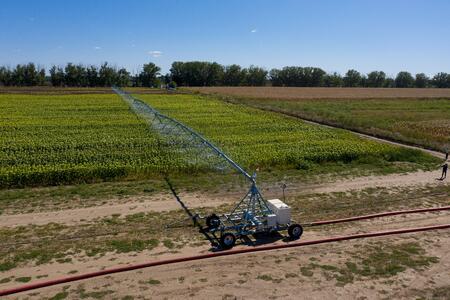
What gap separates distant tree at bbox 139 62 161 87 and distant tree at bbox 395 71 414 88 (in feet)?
342

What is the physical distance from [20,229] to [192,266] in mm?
6862

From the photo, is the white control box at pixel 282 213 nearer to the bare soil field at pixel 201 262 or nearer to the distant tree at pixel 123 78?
the bare soil field at pixel 201 262

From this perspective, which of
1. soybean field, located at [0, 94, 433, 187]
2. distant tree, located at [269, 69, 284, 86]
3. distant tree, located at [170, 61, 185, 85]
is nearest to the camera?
soybean field, located at [0, 94, 433, 187]

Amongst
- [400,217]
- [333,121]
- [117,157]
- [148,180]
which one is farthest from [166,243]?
[333,121]

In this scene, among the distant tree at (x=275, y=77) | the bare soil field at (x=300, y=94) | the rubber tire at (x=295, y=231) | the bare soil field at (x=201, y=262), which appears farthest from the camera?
the distant tree at (x=275, y=77)

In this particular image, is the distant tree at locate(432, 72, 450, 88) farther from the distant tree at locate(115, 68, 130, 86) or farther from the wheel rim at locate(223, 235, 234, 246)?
the wheel rim at locate(223, 235, 234, 246)

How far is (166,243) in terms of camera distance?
13.8 metres

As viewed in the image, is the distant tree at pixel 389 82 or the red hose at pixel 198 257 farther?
the distant tree at pixel 389 82

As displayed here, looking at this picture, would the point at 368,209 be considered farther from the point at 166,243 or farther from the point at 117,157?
the point at 117,157

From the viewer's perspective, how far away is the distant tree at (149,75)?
123562 millimetres

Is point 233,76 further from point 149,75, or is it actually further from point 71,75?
point 71,75

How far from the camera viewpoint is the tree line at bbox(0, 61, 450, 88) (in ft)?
367

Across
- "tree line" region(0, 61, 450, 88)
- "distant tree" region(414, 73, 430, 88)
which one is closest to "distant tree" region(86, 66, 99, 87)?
"tree line" region(0, 61, 450, 88)

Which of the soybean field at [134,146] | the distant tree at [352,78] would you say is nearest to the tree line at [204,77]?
the distant tree at [352,78]
